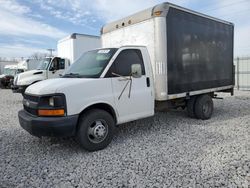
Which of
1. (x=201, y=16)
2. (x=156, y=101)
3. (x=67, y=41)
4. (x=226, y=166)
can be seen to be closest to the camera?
(x=226, y=166)

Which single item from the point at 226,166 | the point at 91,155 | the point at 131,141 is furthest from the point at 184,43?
the point at 91,155

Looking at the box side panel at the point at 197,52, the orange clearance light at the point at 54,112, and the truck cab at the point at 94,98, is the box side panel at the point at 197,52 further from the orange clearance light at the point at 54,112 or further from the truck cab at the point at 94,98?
the orange clearance light at the point at 54,112

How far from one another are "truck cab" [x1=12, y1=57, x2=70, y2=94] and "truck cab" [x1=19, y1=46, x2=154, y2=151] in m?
6.15

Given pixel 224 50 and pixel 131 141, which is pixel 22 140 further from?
pixel 224 50

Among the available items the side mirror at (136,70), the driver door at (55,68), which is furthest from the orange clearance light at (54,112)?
the driver door at (55,68)

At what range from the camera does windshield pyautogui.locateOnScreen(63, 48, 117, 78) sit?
452 cm

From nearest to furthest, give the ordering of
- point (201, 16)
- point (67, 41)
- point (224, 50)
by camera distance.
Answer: point (201, 16), point (224, 50), point (67, 41)

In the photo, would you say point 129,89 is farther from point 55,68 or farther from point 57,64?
point 57,64

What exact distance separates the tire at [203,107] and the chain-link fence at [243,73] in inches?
411

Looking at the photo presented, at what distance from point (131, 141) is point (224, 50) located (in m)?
4.74

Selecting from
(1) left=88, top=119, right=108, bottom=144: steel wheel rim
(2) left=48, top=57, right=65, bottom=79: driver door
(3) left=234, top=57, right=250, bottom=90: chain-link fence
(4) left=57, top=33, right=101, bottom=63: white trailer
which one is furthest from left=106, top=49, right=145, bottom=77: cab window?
(3) left=234, top=57, right=250, bottom=90: chain-link fence

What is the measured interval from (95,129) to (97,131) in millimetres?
60

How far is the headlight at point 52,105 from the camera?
3.88m

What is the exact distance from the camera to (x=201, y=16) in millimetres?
6309
